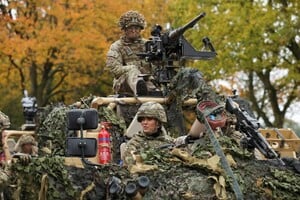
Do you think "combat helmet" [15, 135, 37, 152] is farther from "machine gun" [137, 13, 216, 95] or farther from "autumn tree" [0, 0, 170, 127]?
"autumn tree" [0, 0, 170, 127]

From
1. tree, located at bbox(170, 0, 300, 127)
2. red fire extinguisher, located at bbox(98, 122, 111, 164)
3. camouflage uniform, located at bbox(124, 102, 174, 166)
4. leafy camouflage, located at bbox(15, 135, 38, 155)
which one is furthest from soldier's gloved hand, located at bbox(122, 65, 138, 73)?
tree, located at bbox(170, 0, 300, 127)

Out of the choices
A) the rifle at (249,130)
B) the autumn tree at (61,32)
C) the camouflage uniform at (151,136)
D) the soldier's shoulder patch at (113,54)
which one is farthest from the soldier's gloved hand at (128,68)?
the autumn tree at (61,32)

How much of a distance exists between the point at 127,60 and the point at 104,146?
7.65ft

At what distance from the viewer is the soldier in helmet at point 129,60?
414 inches

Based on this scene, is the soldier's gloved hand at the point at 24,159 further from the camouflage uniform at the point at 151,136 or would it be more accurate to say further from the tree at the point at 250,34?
the tree at the point at 250,34

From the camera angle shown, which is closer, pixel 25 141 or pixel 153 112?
pixel 153 112

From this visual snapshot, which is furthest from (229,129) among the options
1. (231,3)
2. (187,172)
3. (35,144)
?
(231,3)

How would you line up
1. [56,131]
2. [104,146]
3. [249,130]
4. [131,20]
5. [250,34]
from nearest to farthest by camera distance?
1. [249,130]
2. [104,146]
3. [131,20]
4. [56,131]
5. [250,34]

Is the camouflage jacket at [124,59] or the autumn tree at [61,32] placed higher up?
the autumn tree at [61,32]

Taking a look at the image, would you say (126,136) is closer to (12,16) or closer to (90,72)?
(12,16)

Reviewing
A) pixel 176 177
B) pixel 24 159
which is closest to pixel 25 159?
pixel 24 159

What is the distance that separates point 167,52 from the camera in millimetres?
10320

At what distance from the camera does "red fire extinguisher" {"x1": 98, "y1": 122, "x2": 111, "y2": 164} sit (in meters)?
8.92

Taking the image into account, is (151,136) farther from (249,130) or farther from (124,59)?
(124,59)
